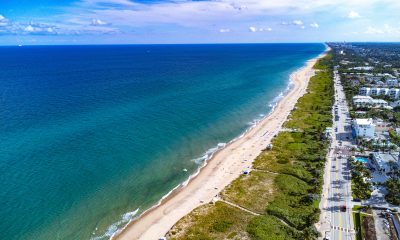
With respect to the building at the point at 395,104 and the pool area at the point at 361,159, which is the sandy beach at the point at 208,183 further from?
the building at the point at 395,104

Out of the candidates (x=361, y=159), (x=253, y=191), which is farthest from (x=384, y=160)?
(x=253, y=191)

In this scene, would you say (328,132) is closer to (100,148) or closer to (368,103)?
(368,103)

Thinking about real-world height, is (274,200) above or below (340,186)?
below

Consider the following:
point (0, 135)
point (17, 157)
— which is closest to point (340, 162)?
point (17, 157)

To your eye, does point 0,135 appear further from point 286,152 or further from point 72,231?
point 286,152

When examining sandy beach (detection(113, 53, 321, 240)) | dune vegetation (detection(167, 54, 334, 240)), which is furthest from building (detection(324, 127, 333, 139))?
sandy beach (detection(113, 53, 321, 240))

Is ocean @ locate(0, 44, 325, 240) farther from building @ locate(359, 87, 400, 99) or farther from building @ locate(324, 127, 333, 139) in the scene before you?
building @ locate(359, 87, 400, 99)

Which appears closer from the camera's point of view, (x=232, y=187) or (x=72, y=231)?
(x=72, y=231)

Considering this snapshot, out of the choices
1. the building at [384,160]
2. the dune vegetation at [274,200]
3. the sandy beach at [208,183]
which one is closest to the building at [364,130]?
the dune vegetation at [274,200]
